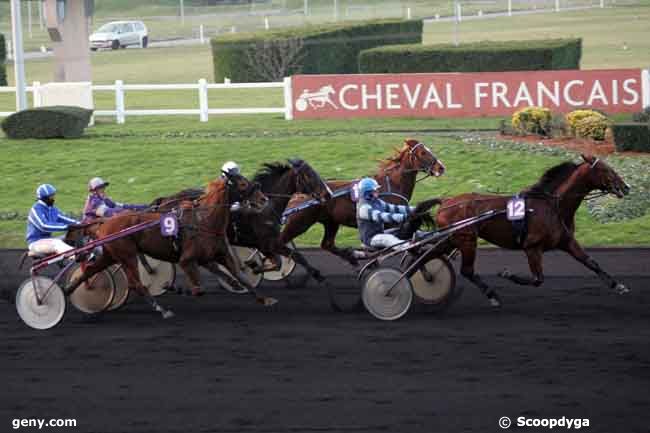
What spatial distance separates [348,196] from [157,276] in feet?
6.94

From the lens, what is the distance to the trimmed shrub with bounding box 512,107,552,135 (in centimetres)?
2128

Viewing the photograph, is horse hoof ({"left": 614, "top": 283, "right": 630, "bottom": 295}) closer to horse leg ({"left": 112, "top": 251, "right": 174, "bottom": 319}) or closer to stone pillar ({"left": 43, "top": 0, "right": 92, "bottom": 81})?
horse leg ({"left": 112, "top": 251, "right": 174, "bottom": 319})

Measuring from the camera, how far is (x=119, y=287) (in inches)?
496

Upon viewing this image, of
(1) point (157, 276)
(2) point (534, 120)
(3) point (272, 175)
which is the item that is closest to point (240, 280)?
(3) point (272, 175)

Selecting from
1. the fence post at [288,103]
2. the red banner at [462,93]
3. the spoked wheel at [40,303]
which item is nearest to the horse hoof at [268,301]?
the spoked wheel at [40,303]

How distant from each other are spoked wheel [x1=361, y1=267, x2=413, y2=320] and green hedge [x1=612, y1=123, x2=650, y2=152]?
9042 mm

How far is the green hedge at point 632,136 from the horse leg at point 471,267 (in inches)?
320

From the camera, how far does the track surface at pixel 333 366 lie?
8852mm

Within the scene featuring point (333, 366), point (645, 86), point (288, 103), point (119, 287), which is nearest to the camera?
point (333, 366)

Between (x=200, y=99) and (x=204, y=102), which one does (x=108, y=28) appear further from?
(x=204, y=102)

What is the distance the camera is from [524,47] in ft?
93.8

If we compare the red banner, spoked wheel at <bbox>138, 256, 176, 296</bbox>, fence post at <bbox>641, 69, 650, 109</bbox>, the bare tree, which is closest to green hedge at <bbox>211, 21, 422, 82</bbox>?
the bare tree

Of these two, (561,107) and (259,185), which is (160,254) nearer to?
(259,185)

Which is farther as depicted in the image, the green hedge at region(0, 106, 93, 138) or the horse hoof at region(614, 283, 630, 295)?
the green hedge at region(0, 106, 93, 138)
